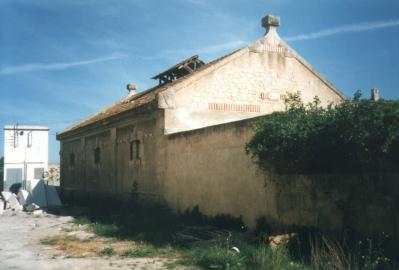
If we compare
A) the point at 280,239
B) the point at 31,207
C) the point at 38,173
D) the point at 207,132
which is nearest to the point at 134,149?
the point at 207,132

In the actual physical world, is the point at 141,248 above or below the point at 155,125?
below

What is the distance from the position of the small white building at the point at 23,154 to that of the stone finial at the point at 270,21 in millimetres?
19959

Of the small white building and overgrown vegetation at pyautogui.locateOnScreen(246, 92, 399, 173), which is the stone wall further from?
the small white building

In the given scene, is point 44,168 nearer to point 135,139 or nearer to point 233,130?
point 135,139

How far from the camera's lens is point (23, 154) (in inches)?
1183

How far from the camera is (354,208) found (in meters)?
7.87

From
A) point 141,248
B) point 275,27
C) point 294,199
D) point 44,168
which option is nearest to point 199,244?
point 141,248

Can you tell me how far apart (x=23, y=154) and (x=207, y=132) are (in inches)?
845

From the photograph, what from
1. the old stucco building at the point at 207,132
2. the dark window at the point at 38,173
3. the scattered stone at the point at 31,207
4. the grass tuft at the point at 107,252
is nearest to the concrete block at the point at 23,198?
the scattered stone at the point at 31,207

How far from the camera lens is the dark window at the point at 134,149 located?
55.2 ft

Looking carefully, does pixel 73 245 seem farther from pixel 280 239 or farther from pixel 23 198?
pixel 23 198

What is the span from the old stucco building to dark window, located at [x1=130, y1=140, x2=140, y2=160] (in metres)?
0.02

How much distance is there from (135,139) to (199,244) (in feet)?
26.0

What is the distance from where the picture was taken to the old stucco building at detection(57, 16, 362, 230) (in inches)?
442
